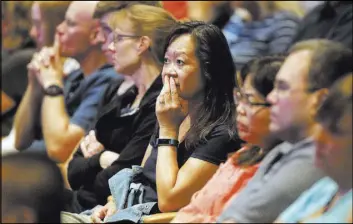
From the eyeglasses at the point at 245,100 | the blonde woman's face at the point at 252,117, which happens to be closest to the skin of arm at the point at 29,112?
the eyeglasses at the point at 245,100

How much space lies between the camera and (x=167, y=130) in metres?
3.35

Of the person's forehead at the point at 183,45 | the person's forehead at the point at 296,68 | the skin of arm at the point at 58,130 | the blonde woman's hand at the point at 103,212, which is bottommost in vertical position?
the skin of arm at the point at 58,130

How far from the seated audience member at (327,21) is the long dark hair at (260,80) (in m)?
Result: 1.26

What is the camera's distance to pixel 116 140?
4.04 meters

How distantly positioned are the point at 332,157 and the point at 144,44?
116cm

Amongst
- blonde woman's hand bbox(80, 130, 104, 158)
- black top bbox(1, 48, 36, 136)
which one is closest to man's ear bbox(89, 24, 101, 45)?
black top bbox(1, 48, 36, 136)

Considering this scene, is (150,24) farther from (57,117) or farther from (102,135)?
(57,117)

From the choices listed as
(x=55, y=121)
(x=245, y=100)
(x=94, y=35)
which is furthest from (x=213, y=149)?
(x=94, y=35)

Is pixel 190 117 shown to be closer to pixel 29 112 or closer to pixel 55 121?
pixel 55 121

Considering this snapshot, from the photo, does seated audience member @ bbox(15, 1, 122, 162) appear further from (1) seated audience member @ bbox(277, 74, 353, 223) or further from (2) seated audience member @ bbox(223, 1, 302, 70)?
(1) seated audience member @ bbox(277, 74, 353, 223)

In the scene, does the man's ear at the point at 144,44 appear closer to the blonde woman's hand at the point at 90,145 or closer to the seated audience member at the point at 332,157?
the blonde woman's hand at the point at 90,145

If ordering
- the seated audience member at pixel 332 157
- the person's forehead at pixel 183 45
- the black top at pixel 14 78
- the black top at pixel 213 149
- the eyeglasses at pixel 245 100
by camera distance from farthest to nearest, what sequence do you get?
1. the black top at pixel 14 78
2. the person's forehead at pixel 183 45
3. the black top at pixel 213 149
4. the eyeglasses at pixel 245 100
5. the seated audience member at pixel 332 157

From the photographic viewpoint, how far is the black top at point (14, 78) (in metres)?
4.23

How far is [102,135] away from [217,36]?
0.86 m
